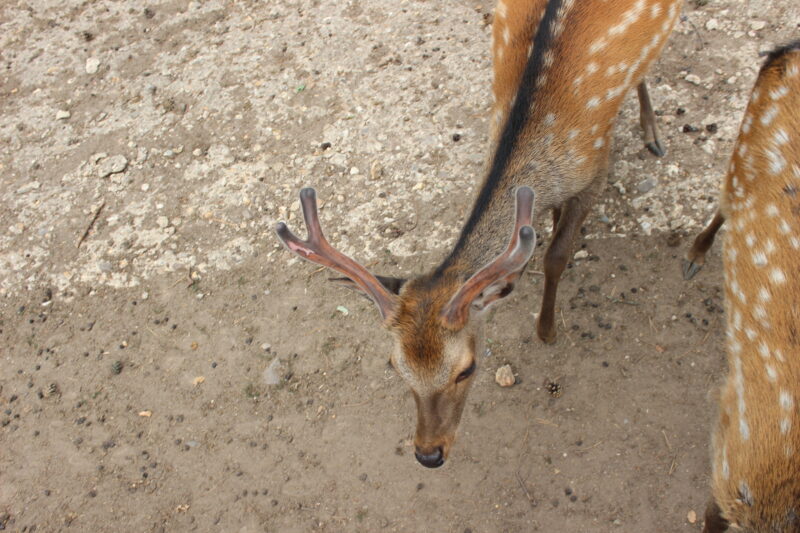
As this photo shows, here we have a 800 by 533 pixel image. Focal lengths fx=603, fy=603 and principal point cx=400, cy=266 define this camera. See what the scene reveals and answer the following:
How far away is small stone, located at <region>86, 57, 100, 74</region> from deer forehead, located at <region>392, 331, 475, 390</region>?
4.09 m

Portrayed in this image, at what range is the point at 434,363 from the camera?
2.40 metres

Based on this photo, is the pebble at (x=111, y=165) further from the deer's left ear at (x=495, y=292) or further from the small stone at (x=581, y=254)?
the small stone at (x=581, y=254)

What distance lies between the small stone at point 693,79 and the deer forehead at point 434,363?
9.16 ft

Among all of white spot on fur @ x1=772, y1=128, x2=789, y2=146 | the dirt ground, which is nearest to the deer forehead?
the dirt ground

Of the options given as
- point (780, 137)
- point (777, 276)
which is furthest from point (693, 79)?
point (777, 276)

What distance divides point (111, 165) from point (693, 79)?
419 centimetres

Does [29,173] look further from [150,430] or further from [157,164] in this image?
[150,430]

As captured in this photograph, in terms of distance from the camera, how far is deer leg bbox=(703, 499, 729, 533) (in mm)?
2350

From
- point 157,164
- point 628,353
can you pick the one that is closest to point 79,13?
point 157,164

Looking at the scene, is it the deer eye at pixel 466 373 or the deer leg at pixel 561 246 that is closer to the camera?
the deer eye at pixel 466 373

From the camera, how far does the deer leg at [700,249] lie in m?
3.32

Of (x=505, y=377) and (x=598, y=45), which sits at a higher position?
(x=598, y=45)

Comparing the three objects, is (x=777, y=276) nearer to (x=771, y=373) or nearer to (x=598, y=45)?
(x=771, y=373)

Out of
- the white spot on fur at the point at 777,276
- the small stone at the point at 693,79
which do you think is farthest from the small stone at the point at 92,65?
the white spot on fur at the point at 777,276
